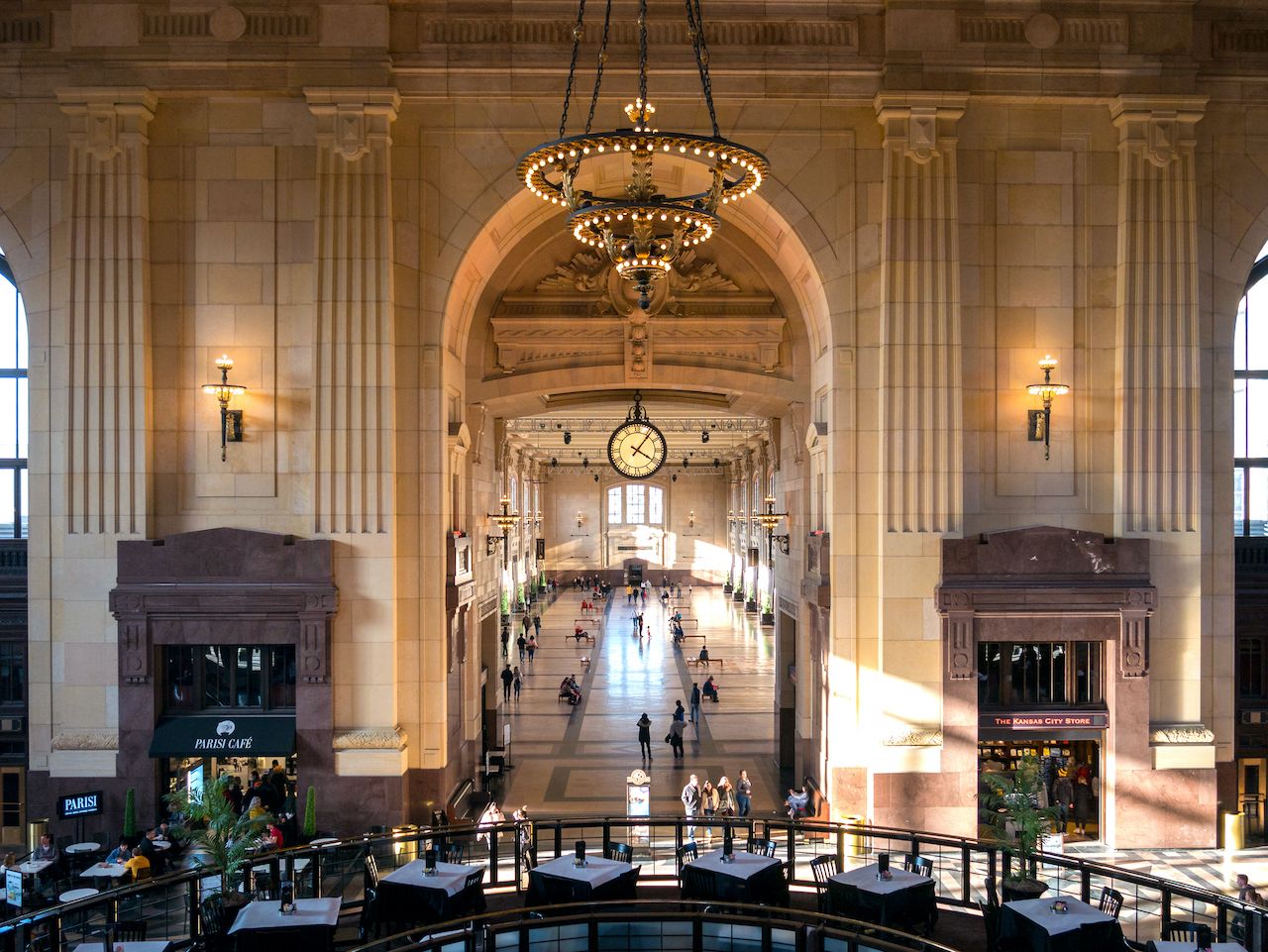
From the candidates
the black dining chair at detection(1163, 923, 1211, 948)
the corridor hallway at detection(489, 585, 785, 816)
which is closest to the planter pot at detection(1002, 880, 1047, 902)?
the black dining chair at detection(1163, 923, 1211, 948)

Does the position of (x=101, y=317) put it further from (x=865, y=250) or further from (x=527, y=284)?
(x=865, y=250)

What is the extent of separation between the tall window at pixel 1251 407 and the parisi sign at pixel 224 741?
17.7 m

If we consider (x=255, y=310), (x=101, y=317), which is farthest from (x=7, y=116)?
(x=255, y=310)

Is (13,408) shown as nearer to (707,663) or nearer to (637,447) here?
(637,447)

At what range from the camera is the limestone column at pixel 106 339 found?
1605 centimetres

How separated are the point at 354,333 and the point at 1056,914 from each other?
12.6 meters

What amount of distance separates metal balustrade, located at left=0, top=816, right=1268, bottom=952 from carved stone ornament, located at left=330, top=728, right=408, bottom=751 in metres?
1.32

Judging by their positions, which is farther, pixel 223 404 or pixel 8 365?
pixel 8 365

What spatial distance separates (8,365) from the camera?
18219 millimetres

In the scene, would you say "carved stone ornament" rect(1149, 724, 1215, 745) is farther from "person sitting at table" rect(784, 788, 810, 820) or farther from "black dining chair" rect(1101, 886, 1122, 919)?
"person sitting at table" rect(784, 788, 810, 820)

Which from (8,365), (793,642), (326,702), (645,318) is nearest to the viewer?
(326,702)

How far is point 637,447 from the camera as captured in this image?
2216cm

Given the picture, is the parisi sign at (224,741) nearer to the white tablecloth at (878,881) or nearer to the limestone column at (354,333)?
the limestone column at (354,333)

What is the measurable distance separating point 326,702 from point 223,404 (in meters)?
4.98
